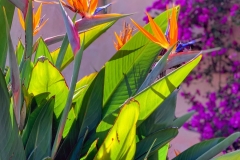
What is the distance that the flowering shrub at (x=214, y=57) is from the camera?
277 centimetres

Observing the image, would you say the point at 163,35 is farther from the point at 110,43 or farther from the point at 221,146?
the point at 110,43

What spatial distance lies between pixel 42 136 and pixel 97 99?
0.44 ft

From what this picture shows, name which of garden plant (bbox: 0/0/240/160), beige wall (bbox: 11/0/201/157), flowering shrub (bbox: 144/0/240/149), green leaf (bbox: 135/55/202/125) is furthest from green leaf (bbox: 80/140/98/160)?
beige wall (bbox: 11/0/201/157)

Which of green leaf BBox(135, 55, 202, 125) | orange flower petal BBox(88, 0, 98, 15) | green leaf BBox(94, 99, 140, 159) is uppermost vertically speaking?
orange flower petal BBox(88, 0, 98, 15)

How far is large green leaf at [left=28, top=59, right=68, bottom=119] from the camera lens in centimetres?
82

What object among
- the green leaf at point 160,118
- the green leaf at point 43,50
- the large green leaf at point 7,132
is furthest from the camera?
the green leaf at point 43,50

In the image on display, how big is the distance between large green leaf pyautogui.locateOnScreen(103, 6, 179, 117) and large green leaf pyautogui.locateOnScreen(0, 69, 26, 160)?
222mm

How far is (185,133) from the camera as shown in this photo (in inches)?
126

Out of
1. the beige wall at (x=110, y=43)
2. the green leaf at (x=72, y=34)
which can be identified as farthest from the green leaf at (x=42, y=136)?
the beige wall at (x=110, y=43)

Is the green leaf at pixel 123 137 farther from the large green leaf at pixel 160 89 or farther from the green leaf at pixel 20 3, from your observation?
the green leaf at pixel 20 3

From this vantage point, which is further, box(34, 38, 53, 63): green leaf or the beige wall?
the beige wall

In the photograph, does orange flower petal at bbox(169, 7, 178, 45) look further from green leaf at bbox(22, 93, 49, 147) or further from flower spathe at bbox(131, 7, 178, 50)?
green leaf at bbox(22, 93, 49, 147)

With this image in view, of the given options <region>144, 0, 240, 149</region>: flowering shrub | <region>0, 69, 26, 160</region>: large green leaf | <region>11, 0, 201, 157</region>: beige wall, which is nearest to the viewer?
<region>0, 69, 26, 160</region>: large green leaf

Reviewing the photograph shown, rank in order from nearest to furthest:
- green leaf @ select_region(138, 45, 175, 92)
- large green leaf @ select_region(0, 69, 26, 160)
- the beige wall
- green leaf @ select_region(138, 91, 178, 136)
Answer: large green leaf @ select_region(0, 69, 26, 160) < green leaf @ select_region(138, 45, 175, 92) < green leaf @ select_region(138, 91, 178, 136) < the beige wall
